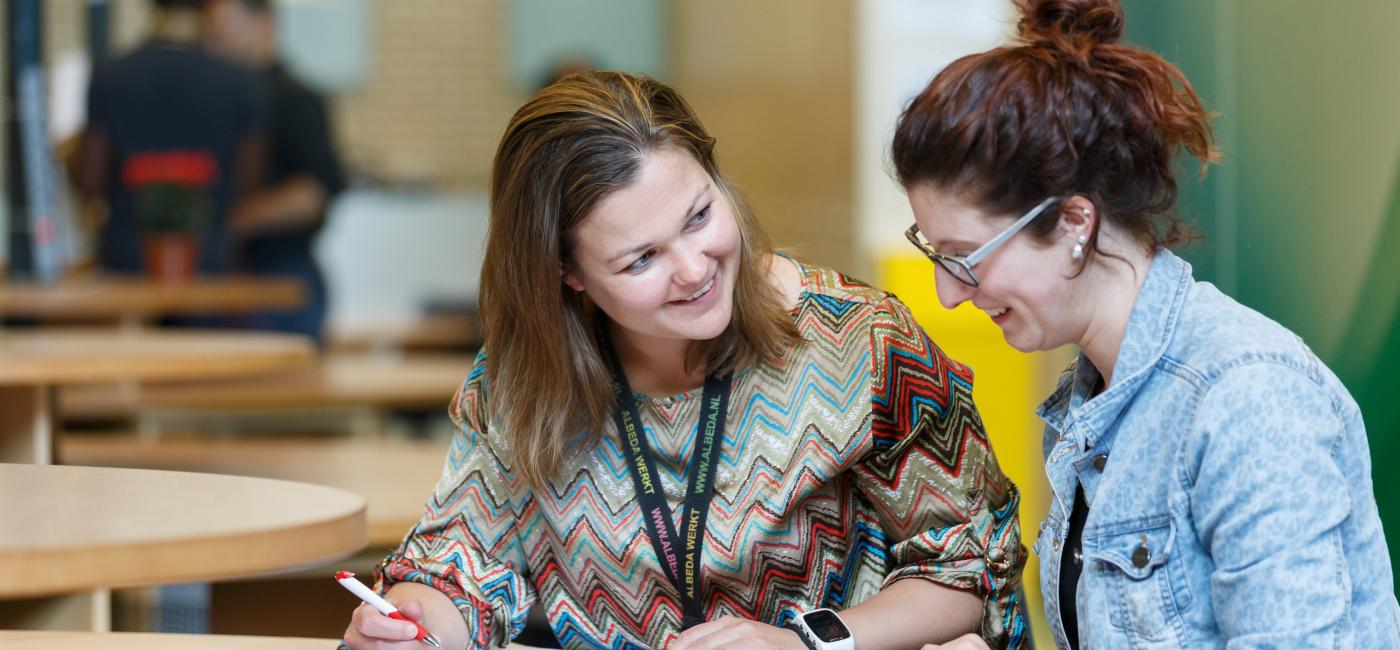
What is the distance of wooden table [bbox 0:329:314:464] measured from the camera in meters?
2.40

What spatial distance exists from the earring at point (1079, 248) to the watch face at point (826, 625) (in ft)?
1.34

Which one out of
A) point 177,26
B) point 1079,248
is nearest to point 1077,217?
point 1079,248

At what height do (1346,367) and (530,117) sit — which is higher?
(530,117)

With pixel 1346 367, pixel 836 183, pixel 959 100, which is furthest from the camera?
pixel 836 183

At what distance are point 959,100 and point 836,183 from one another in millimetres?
3712

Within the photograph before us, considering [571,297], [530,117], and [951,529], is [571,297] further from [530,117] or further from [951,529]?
[951,529]

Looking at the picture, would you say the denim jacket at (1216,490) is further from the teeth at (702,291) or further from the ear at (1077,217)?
the teeth at (702,291)

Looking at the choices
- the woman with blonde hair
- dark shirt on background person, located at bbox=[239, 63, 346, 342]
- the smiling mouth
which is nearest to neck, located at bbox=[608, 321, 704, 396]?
the woman with blonde hair

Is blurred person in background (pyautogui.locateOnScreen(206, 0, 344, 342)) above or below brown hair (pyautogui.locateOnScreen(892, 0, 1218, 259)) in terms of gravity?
below

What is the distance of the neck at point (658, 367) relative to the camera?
1.52 metres

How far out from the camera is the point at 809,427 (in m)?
1.45

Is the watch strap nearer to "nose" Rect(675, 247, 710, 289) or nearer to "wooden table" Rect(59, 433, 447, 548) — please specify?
"nose" Rect(675, 247, 710, 289)

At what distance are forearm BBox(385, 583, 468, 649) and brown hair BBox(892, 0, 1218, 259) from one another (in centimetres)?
61

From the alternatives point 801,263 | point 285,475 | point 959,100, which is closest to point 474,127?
point 285,475
